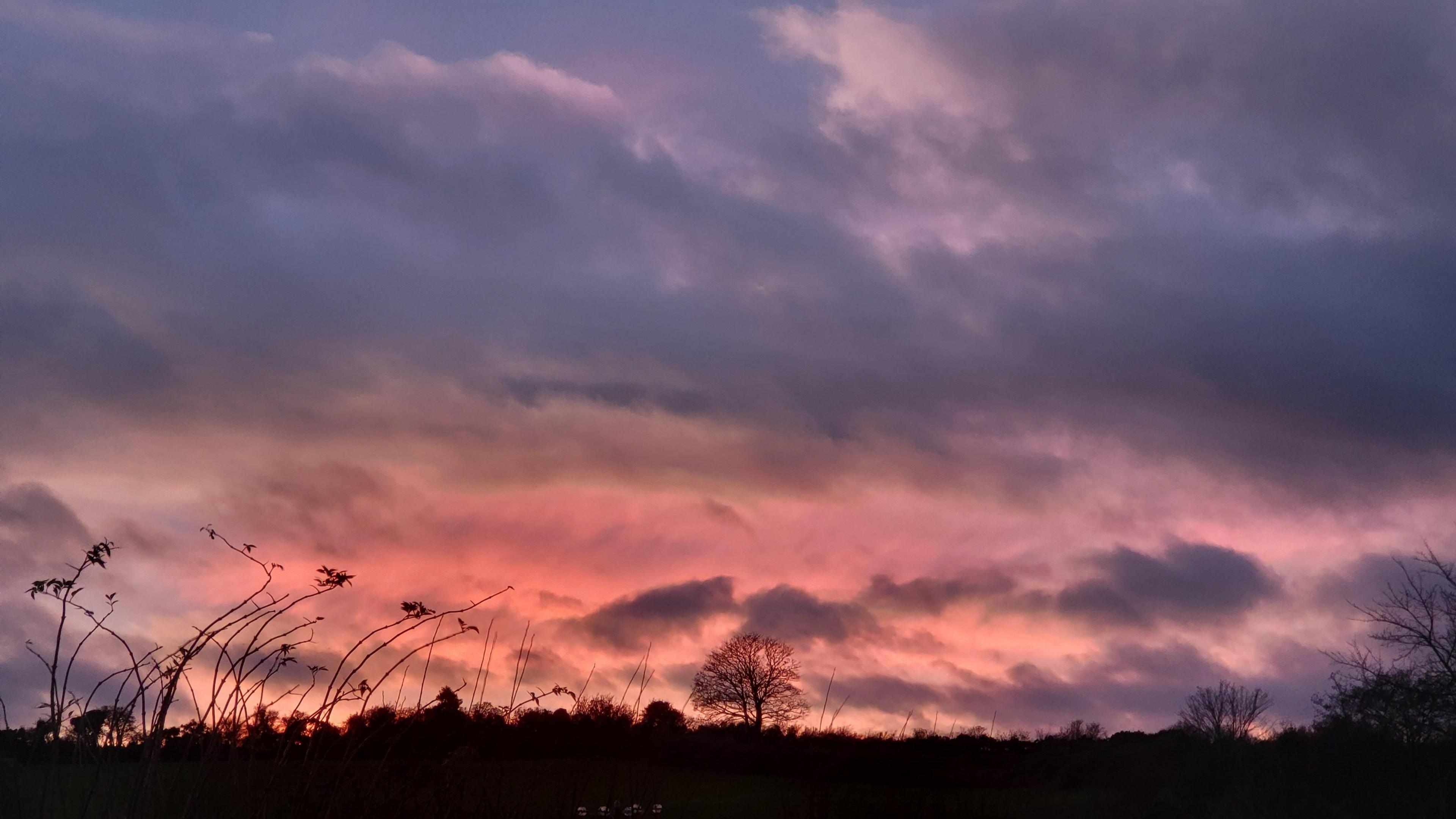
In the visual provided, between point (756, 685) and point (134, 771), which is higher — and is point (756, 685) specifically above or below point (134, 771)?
above

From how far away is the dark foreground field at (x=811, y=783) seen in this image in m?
8.76

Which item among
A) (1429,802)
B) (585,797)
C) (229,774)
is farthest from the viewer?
(1429,802)

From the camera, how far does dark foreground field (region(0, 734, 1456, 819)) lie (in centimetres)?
876

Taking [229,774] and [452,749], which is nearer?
[229,774]

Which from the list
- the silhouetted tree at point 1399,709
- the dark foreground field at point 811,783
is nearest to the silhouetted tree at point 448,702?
the dark foreground field at point 811,783

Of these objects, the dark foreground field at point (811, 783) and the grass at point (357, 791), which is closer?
the grass at point (357, 791)

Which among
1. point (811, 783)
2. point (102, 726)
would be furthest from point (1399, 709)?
point (102, 726)

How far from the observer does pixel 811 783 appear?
71.3 ft

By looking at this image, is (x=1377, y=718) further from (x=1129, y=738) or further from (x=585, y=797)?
(x=585, y=797)

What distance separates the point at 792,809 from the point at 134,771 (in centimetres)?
1417

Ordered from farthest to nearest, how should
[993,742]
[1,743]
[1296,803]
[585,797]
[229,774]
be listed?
[993,742] < [1296,803] < [585,797] < [229,774] < [1,743]

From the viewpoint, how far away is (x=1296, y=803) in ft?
92.1

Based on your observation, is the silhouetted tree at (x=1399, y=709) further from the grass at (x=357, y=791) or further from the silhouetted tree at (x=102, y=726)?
the silhouetted tree at (x=102, y=726)

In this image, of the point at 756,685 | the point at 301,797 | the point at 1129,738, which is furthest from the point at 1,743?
the point at 756,685
